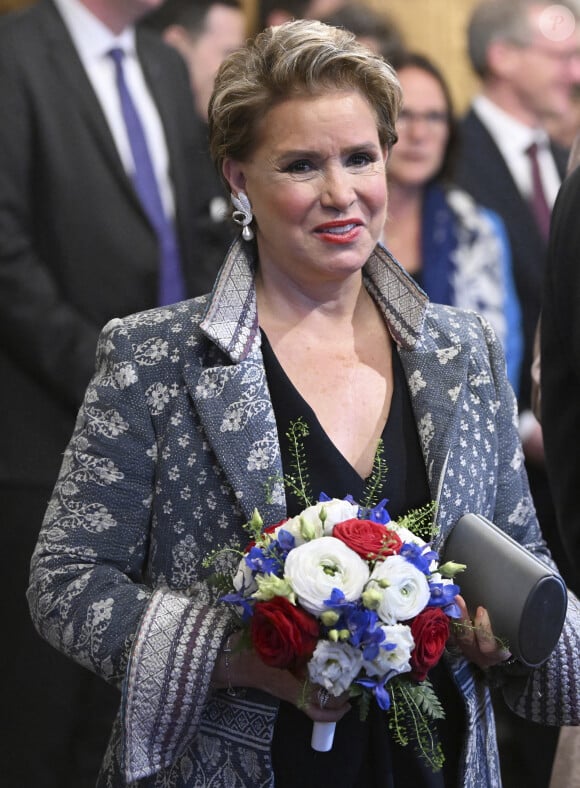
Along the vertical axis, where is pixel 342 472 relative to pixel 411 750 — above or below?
above

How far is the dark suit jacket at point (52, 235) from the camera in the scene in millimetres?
3516

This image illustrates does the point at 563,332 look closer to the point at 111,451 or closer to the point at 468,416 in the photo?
the point at 468,416

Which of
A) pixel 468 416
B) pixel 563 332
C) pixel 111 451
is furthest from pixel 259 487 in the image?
pixel 563 332

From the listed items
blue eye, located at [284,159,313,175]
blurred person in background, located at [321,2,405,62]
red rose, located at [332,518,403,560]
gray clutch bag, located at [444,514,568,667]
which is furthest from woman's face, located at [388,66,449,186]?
red rose, located at [332,518,403,560]

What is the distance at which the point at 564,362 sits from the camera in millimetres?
1773

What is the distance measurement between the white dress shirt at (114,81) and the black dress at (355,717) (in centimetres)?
183

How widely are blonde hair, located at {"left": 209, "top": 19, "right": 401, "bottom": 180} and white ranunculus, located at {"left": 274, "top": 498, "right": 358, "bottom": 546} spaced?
71cm

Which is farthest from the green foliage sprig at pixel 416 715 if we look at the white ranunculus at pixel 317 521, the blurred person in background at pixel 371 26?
→ the blurred person in background at pixel 371 26

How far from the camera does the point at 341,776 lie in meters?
1.86

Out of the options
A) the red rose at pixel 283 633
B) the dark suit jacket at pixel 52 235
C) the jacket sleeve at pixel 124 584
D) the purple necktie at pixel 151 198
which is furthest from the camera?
the purple necktie at pixel 151 198

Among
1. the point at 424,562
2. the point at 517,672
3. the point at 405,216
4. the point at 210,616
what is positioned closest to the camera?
the point at 424,562

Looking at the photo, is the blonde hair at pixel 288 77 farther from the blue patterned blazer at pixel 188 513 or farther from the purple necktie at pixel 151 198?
the purple necktie at pixel 151 198

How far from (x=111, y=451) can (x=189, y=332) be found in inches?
10.4

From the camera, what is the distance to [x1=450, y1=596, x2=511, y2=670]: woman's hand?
5.73 feet
